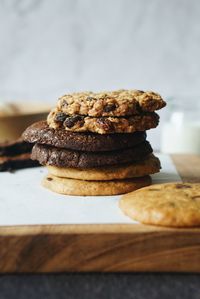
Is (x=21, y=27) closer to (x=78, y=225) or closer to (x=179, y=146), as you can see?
(x=179, y=146)

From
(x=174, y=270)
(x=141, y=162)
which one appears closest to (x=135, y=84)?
(x=141, y=162)

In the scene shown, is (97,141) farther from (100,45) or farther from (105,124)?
(100,45)

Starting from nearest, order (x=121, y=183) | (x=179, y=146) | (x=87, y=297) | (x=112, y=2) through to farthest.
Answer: (x=87, y=297), (x=121, y=183), (x=179, y=146), (x=112, y=2)

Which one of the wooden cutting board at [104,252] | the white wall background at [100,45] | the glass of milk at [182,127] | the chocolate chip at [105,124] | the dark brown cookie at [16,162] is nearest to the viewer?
the wooden cutting board at [104,252]

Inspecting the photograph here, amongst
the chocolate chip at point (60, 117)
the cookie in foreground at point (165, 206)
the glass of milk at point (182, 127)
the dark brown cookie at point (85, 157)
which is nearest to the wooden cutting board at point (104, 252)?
the cookie in foreground at point (165, 206)

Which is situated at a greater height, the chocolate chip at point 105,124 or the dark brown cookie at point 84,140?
the chocolate chip at point 105,124

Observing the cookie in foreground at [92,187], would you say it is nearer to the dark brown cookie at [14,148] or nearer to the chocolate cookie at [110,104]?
the chocolate cookie at [110,104]
